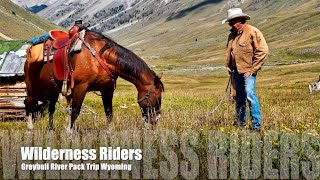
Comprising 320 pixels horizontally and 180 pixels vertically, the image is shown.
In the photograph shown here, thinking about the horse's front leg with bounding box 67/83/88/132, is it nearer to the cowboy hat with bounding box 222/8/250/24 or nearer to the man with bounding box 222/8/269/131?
the man with bounding box 222/8/269/131

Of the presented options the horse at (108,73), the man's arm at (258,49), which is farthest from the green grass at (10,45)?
the man's arm at (258,49)

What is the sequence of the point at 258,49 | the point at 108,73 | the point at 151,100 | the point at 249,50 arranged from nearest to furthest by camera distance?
the point at 258,49 < the point at 249,50 < the point at 108,73 < the point at 151,100

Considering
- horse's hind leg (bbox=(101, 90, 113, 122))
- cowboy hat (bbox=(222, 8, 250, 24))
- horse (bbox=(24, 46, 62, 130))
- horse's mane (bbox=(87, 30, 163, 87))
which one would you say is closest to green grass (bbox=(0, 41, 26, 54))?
horse (bbox=(24, 46, 62, 130))

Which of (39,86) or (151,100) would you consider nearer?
(151,100)

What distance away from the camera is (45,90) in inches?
452

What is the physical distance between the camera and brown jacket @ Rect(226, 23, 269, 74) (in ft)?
31.1

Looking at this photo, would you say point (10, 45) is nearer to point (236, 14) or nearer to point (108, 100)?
point (108, 100)

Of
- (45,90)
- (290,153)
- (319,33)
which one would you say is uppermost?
(319,33)

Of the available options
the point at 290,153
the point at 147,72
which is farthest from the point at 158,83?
the point at 290,153

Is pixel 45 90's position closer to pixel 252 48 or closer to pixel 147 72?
pixel 147 72

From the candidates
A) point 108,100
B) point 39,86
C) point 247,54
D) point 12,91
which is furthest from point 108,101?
point 12,91

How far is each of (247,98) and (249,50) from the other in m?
1.26

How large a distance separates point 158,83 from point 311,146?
4.31m

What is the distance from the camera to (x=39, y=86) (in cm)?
1137
